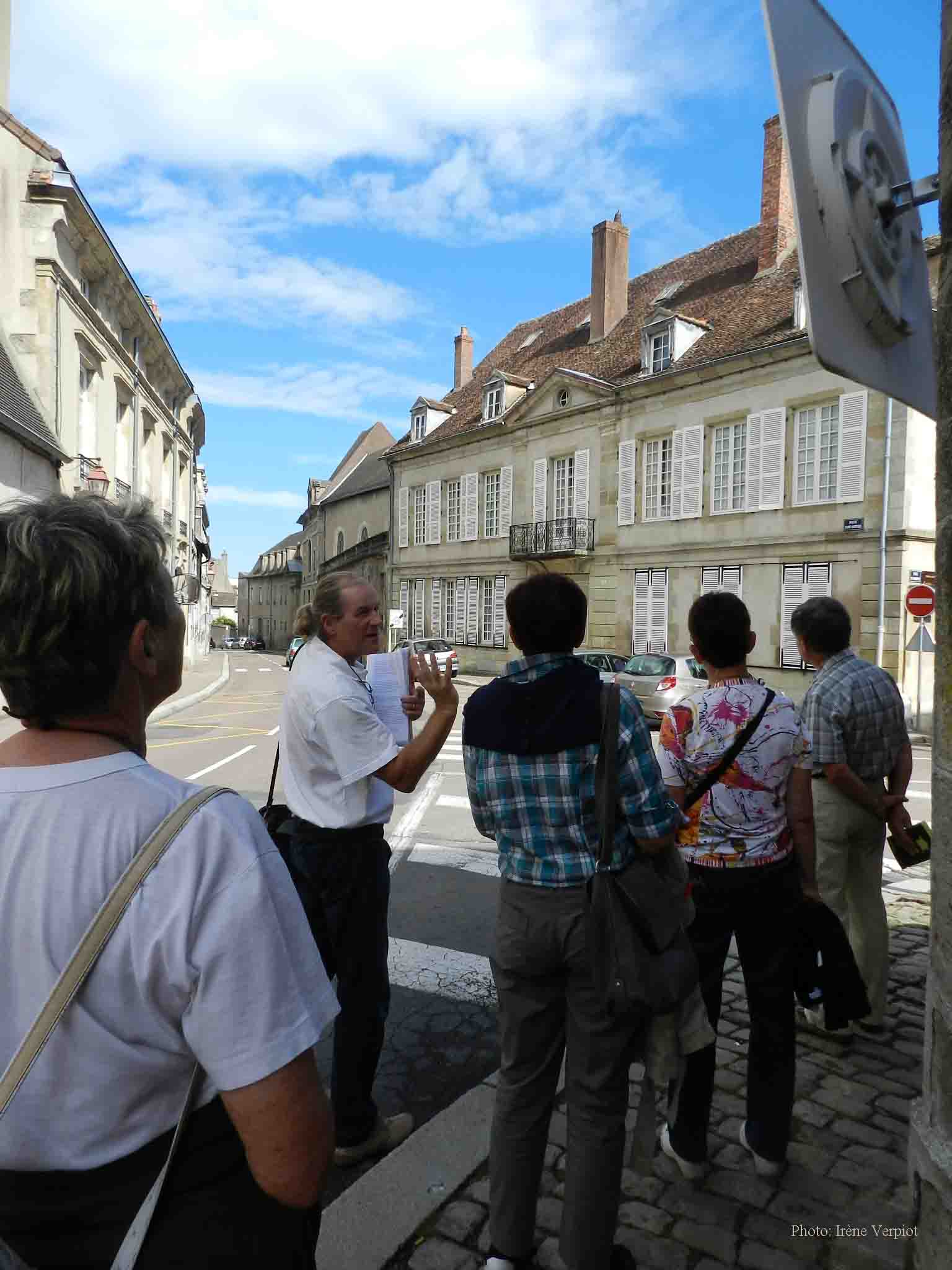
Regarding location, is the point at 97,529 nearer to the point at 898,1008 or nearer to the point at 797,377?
the point at 898,1008

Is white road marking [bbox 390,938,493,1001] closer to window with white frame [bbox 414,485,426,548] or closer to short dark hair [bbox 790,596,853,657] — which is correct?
short dark hair [bbox 790,596,853,657]

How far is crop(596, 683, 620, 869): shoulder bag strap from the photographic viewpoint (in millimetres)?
2221

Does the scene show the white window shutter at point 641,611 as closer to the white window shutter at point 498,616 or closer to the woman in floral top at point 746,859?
the white window shutter at point 498,616

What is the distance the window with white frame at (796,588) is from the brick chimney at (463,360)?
71.6 feet

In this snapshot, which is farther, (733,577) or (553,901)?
(733,577)

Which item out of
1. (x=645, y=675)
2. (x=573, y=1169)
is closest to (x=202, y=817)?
(x=573, y=1169)

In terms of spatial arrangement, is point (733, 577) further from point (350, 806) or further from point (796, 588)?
point (350, 806)

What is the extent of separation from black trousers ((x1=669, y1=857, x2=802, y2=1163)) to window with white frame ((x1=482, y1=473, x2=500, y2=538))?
2980 centimetres

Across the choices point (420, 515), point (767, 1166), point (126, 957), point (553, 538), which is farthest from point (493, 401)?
point (126, 957)

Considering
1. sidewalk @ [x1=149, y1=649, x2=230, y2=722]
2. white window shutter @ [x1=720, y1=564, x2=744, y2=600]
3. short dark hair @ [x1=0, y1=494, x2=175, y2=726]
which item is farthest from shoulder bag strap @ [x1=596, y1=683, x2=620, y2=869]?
white window shutter @ [x1=720, y1=564, x2=744, y2=600]

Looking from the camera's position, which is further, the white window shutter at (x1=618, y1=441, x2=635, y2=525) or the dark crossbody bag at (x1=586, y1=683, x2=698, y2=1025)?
the white window shutter at (x1=618, y1=441, x2=635, y2=525)

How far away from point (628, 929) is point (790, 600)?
20731 millimetres

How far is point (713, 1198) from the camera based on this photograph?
2.70 metres

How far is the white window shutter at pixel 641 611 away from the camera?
25766mm
